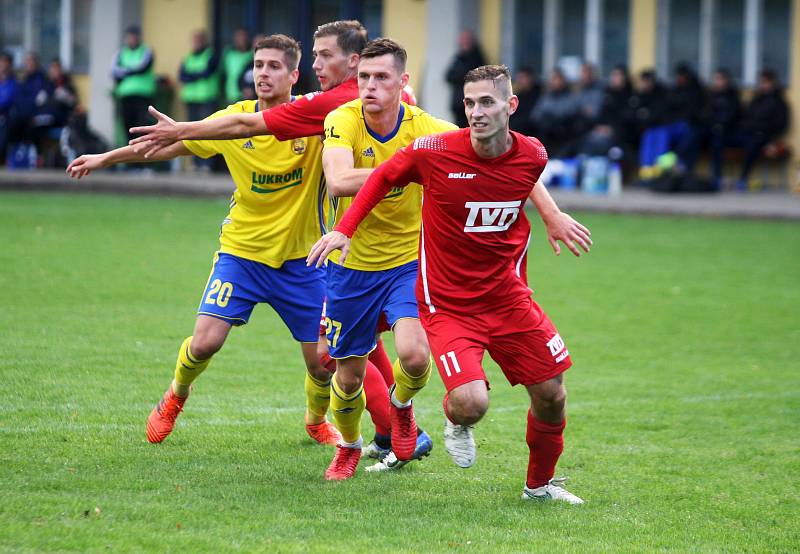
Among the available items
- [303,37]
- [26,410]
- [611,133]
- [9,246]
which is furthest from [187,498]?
[303,37]

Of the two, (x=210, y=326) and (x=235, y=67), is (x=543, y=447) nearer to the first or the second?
(x=210, y=326)

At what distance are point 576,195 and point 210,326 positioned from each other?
15.4 meters

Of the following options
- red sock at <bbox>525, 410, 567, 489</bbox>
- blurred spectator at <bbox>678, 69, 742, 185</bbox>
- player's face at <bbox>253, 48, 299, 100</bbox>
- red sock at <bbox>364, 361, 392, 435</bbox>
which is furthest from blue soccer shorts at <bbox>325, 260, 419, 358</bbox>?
blurred spectator at <bbox>678, 69, 742, 185</bbox>

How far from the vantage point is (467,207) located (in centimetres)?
624

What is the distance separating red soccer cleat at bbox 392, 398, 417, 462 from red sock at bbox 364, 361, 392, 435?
46cm

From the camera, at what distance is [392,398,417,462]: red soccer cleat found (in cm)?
692

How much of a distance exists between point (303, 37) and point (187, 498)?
21446 mm

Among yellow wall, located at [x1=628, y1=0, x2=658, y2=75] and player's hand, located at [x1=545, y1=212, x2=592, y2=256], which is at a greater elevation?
yellow wall, located at [x1=628, y1=0, x2=658, y2=75]

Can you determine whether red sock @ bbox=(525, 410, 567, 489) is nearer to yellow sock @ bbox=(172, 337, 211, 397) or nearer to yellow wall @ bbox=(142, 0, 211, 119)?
yellow sock @ bbox=(172, 337, 211, 397)

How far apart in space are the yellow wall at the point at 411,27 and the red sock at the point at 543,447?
794 inches

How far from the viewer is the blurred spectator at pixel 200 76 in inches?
1000

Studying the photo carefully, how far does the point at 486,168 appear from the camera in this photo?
20.4ft

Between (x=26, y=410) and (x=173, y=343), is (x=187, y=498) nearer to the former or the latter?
(x=26, y=410)

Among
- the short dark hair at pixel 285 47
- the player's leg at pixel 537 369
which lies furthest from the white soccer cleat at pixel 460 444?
the short dark hair at pixel 285 47
